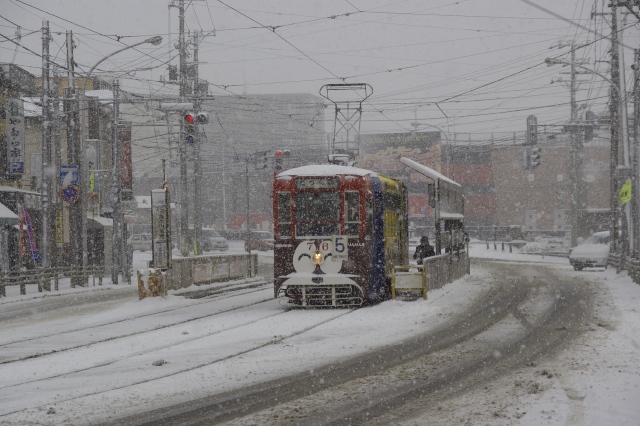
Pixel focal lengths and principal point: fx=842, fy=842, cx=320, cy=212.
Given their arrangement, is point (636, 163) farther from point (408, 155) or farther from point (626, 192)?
point (408, 155)

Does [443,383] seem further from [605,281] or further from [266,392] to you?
[605,281]

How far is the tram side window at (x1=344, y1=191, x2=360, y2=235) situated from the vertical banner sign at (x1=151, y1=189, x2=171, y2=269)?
21.8 feet

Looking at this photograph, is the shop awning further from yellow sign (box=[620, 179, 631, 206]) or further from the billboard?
the billboard

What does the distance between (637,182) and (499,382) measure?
21686 mm

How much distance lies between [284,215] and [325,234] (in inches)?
42.4

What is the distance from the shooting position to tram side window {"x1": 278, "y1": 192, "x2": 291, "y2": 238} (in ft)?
64.8

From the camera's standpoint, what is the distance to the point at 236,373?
37.3ft

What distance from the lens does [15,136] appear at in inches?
1385

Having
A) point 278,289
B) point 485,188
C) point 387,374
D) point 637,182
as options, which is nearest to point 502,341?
point 387,374

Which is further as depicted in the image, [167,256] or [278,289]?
[167,256]

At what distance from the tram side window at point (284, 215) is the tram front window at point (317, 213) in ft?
0.62

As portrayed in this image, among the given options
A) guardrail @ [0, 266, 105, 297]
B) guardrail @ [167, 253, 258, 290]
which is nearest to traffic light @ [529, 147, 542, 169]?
guardrail @ [167, 253, 258, 290]

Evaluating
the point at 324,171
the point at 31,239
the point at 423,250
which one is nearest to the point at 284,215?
the point at 324,171

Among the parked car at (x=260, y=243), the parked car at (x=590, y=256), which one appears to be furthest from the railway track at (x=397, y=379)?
the parked car at (x=260, y=243)
